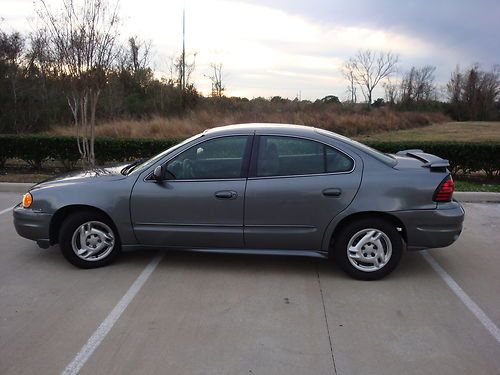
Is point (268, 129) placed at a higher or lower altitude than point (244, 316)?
higher

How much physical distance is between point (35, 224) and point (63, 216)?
0.94 feet

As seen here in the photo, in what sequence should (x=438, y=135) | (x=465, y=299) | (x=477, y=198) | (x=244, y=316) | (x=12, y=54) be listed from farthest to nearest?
Result: (x=438, y=135)
(x=12, y=54)
(x=477, y=198)
(x=465, y=299)
(x=244, y=316)

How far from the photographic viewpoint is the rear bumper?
4543 millimetres

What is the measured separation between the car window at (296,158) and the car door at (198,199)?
0.60 ft

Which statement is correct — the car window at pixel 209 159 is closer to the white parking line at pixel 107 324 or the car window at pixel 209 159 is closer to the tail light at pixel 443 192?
the white parking line at pixel 107 324

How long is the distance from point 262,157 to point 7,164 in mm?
9505

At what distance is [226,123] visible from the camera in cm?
2053

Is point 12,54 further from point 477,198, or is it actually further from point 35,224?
point 477,198

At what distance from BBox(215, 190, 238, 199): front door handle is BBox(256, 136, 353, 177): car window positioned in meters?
0.32

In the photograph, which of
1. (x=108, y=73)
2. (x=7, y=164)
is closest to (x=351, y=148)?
(x=108, y=73)

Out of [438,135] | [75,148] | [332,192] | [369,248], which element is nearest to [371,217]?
[369,248]

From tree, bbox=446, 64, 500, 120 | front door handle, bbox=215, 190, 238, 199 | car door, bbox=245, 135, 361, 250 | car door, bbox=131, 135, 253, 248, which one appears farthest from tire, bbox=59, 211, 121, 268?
tree, bbox=446, 64, 500, 120

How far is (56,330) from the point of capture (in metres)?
3.63

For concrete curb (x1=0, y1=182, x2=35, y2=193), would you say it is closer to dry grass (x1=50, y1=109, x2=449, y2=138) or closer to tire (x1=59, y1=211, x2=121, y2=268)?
tire (x1=59, y1=211, x2=121, y2=268)
